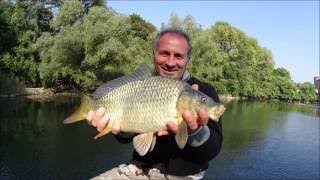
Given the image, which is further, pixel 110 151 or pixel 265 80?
pixel 265 80

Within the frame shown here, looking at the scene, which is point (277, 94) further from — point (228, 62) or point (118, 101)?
point (118, 101)

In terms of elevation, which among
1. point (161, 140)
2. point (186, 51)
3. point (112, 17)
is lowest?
point (161, 140)

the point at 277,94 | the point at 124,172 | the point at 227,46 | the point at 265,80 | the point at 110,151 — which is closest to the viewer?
the point at 124,172

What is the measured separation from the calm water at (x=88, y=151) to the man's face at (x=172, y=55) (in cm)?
1328

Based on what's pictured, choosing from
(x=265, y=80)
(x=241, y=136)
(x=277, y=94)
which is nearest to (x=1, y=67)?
(x=241, y=136)

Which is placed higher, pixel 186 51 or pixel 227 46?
pixel 227 46

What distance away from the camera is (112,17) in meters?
40.7

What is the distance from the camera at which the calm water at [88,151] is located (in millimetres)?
17916

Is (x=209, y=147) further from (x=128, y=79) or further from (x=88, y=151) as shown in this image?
(x=88, y=151)

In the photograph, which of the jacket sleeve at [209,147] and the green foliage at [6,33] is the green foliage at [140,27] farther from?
the jacket sleeve at [209,147]

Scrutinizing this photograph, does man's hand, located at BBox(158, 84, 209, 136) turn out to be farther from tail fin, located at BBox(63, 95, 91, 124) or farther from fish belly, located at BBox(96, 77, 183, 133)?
tail fin, located at BBox(63, 95, 91, 124)

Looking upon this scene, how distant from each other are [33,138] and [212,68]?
3340 centimetres

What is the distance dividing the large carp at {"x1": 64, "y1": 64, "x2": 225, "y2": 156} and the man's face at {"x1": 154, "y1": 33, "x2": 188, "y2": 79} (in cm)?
38

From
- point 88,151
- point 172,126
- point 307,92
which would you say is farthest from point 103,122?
point 307,92
